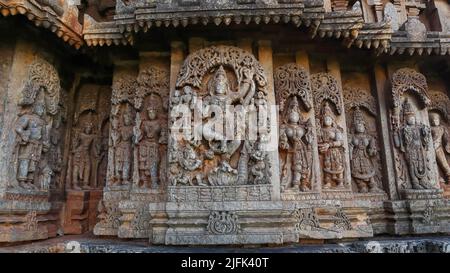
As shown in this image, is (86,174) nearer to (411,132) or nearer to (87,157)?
(87,157)

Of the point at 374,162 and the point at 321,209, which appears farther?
the point at 374,162

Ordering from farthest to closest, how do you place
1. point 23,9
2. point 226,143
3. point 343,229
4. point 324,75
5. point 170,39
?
point 324,75 → point 170,39 → point 343,229 → point 226,143 → point 23,9

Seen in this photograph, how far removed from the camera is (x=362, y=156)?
7340 millimetres

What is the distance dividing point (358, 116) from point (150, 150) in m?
5.16

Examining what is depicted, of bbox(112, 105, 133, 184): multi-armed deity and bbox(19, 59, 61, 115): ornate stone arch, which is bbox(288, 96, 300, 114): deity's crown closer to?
bbox(112, 105, 133, 184): multi-armed deity

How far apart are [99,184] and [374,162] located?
6.87 metres

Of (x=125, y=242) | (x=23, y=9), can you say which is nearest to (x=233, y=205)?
(x=125, y=242)

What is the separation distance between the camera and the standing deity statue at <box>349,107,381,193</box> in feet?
23.6

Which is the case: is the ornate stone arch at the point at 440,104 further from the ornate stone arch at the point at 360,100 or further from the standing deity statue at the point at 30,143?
the standing deity statue at the point at 30,143

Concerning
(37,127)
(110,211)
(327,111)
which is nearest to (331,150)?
(327,111)

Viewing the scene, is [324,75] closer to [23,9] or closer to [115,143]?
[115,143]

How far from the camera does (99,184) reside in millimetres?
7590

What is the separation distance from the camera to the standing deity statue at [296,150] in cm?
643

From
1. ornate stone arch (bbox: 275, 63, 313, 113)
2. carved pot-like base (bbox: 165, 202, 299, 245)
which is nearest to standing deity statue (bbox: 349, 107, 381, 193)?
ornate stone arch (bbox: 275, 63, 313, 113)
